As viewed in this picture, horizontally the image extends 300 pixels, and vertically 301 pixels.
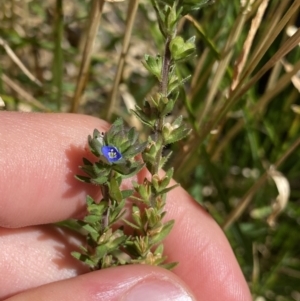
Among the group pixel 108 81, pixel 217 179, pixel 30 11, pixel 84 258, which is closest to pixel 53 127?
pixel 84 258

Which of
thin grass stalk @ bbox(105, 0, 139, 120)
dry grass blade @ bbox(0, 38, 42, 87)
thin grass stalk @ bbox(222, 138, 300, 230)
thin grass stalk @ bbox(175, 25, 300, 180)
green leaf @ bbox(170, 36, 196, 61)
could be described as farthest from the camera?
dry grass blade @ bbox(0, 38, 42, 87)

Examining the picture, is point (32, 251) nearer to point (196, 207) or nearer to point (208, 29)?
point (196, 207)

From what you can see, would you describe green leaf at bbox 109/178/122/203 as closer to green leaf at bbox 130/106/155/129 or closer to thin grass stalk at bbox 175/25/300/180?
green leaf at bbox 130/106/155/129

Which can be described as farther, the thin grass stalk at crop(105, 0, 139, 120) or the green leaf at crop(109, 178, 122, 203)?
the thin grass stalk at crop(105, 0, 139, 120)

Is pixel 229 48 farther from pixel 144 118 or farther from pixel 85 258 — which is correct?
pixel 85 258

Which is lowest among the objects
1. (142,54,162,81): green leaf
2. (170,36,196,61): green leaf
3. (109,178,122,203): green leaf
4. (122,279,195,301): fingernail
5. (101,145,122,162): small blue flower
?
(122,279,195,301): fingernail

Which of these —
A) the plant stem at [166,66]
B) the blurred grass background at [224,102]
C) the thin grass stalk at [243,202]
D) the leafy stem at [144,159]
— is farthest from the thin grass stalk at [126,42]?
the thin grass stalk at [243,202]

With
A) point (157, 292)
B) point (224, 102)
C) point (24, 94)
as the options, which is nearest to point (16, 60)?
point (24, 94)

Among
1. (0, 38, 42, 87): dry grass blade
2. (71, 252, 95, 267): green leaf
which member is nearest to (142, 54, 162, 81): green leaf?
(71, 252, 95, 267): green leaf
